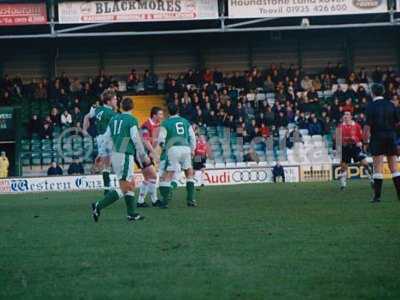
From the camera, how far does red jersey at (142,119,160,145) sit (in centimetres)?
1930

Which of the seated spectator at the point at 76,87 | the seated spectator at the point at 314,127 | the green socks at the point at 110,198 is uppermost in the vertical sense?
the seated spectator at the point at 76,87

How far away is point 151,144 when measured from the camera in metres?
18.9

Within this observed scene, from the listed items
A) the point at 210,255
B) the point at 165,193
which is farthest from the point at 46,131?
the point at 210,255

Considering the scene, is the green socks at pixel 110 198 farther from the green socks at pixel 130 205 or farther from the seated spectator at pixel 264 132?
the seated spectator at pixel 264 132

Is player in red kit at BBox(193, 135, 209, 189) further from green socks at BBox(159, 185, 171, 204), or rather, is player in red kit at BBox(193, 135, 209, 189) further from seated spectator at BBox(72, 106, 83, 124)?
A: green socks at BBox(159, 185, 171, 204)

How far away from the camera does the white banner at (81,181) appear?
31.8 metres

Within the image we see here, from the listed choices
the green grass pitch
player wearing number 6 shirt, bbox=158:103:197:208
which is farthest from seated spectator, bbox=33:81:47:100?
the green grass pitch

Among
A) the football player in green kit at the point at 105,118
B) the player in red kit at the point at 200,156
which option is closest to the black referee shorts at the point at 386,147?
the football player in green kit at the point at 105,118

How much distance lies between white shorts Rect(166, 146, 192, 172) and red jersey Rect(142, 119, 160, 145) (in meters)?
1.48

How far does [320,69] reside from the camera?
42875 millimetres

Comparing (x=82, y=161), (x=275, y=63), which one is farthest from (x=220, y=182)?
(x=275, y=63)

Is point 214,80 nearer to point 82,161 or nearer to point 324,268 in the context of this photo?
point 82,161

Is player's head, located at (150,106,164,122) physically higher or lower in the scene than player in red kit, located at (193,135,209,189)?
higher

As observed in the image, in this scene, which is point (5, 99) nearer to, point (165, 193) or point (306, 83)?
point (306, 83)
